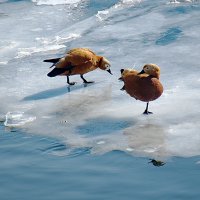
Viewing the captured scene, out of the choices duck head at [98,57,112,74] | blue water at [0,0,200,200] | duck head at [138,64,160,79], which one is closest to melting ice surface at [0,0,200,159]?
blue water at [0,0,200,200]

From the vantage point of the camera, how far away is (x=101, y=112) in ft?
20.2

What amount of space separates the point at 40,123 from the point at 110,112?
0.81 metres

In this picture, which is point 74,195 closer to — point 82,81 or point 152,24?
point 82,81

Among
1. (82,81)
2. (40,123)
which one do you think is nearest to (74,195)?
(40,123)

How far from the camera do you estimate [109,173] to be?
4.47 metres

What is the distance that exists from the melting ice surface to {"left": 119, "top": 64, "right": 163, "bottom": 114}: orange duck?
223 millimetres

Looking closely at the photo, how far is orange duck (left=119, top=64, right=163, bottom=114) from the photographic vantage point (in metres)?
5.88

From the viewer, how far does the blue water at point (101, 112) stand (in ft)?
14.2

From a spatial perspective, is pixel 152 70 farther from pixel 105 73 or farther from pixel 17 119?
pixel 105 73

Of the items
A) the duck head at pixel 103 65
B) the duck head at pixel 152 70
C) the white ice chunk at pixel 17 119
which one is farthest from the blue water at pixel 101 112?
the duck head at pixel 152 70

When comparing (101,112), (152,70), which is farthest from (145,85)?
(101,112)

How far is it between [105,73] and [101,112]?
1660 millimetres

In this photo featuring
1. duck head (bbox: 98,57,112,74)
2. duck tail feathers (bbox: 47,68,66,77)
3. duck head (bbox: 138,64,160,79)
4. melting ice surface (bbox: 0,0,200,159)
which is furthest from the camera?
duck head (bbox: 98,57,112,74)

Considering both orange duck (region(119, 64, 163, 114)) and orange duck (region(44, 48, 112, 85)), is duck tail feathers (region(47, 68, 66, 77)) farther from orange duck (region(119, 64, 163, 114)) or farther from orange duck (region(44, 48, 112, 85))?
orange duck (region(119, 64, 163, 114))
